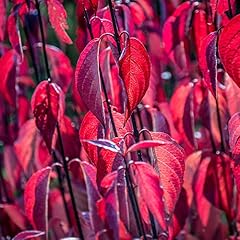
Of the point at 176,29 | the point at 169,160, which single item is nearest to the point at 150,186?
the point at 169,160

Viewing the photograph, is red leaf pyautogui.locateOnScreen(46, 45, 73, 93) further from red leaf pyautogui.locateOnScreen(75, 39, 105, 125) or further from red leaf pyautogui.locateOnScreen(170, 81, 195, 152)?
red leaf pyautogui.locateOnScreen(75, 39, 105, 125)

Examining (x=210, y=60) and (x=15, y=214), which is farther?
(x=15, y=214)

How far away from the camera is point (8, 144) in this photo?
1958 mm

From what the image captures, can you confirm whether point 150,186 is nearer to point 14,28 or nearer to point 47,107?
point 47,107

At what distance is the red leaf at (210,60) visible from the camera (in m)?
1.03

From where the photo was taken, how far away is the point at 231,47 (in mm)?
935

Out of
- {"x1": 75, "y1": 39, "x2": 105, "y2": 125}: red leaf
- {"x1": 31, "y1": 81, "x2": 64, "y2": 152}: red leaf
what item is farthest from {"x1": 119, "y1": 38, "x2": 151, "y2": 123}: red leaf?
{"x1": 31, "y1": 81, "x2": 64, "y2": 152}: red leaf

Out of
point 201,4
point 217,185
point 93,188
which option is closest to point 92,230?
point 93,188

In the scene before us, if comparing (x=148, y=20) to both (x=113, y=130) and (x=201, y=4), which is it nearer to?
(x=201, y=4)

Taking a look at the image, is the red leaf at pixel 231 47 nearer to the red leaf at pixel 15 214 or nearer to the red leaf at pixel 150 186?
the red leaf at pixel 150 186

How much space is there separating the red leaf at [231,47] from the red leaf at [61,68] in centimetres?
88

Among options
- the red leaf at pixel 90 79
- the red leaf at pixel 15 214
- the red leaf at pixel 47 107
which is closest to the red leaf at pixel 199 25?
the red leaf at pixel 47 107

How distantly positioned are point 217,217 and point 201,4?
19.3 inches

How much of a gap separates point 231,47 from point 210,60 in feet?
0.34
